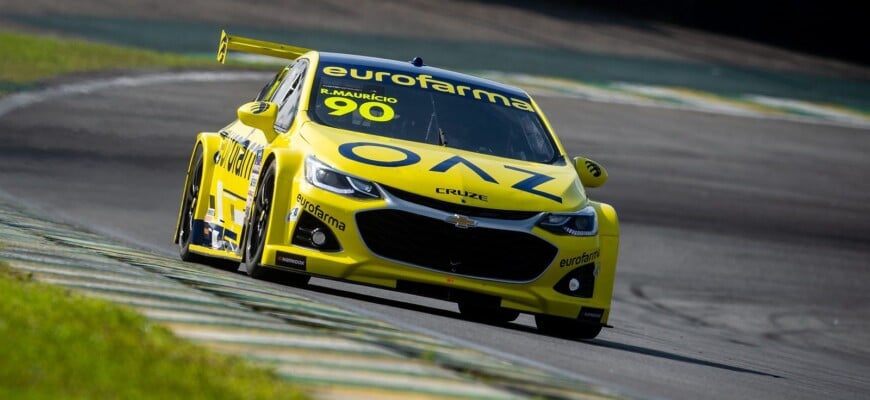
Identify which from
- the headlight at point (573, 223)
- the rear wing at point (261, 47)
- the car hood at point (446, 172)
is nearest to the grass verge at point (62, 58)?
the rear wing at point (261, 47)

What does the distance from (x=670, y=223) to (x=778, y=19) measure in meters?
30.1

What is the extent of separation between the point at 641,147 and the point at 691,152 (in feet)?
3.16

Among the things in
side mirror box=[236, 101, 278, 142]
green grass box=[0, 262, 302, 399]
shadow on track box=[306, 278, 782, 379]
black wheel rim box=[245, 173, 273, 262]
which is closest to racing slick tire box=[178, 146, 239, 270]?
shadow on track box=[306, 278, 782, 379]

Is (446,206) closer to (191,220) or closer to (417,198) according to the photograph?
(417,198)

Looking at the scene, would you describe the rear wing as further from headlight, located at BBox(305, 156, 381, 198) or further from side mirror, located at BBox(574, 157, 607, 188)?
headlight, located at BBox(305, 156, 381, 198)

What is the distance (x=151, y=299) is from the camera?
275 inches

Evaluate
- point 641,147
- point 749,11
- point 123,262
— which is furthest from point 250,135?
point 749,11

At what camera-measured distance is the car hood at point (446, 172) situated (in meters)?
8.73

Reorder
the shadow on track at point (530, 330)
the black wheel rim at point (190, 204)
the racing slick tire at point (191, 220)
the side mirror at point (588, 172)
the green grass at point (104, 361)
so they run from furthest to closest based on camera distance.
A: the black wheel rim at point (190, 204) → the racing slick tire at point (191, 220) → the side mirror at point (588, 172) → the shadow on track at point (530, 330) → the green grass at point (104, 361)

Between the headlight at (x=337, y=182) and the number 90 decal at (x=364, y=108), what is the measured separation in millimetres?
839

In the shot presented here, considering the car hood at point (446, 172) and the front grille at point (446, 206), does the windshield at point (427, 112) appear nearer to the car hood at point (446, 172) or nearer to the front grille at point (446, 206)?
the car hood at point (446, 172)

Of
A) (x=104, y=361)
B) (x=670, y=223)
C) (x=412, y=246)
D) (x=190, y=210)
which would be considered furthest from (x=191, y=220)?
(x=670, y=223)

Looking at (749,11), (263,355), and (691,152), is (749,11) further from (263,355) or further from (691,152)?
(263,355)

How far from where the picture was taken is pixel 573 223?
907 centimetres
